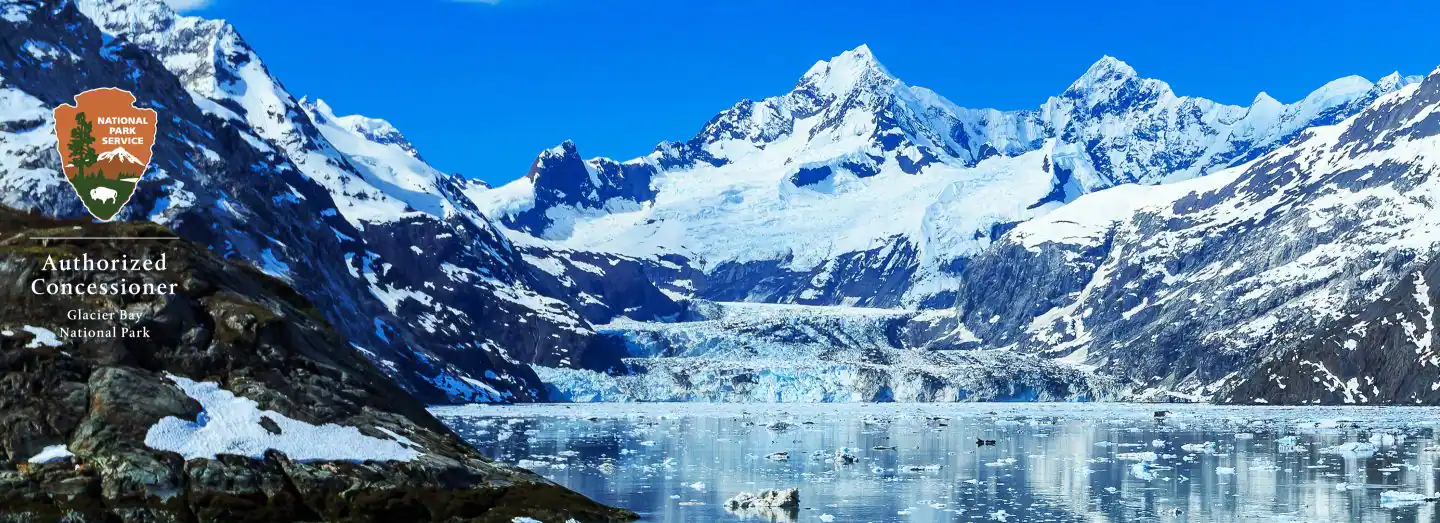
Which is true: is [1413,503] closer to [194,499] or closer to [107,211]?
[194,499]

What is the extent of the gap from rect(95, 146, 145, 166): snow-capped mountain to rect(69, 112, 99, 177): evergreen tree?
35cm

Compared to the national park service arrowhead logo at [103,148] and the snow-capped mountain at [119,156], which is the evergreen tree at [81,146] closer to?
the national park service arrowhead logo at [103,148]

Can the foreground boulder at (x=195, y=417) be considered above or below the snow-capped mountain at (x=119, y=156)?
below

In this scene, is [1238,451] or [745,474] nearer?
[745,474]

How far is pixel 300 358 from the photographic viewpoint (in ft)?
237

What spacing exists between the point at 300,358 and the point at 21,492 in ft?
44.5

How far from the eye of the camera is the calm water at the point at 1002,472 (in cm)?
8050

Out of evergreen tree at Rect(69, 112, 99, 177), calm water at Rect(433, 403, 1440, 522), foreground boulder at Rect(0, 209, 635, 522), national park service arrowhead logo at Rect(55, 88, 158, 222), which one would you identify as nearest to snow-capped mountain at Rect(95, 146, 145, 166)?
national park service arrowhead logo at Rect(55, 88, 158, 222)

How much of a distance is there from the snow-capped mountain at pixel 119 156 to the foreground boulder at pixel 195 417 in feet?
10.5

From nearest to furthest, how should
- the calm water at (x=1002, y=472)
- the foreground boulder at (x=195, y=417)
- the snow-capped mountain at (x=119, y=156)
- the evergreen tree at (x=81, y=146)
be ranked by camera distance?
the foreground boulder at (x=195, y=417) → the evergreen tree at (x=81, y=146) → the snow-capped mountain at (x=119, y=156) → the calm water at (x=1002, y=472)

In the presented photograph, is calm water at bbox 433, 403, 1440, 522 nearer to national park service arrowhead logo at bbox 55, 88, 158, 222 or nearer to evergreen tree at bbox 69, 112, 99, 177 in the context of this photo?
national park service arrowhead logo at bbox 55, 88, 158, 222

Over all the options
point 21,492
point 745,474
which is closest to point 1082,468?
point 745,474

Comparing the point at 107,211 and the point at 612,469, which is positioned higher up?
the point at 107,211

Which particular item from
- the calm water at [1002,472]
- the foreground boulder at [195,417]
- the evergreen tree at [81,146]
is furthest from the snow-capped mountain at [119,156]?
the calm water at [1002,472]
